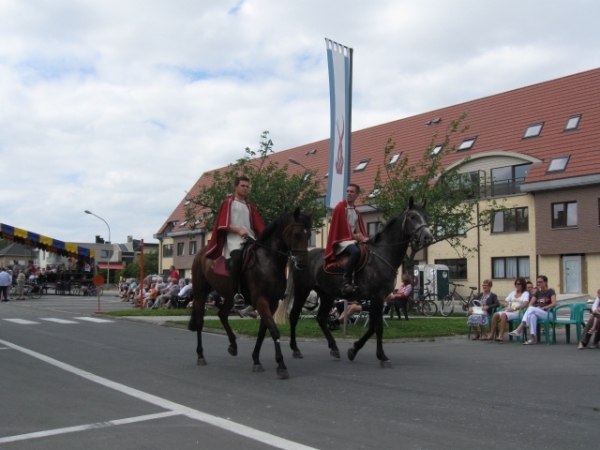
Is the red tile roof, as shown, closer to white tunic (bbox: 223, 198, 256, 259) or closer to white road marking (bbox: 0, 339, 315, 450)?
white tunic (bbox: 223, 198, 256, 259)

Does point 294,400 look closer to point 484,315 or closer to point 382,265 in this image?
point 382,265

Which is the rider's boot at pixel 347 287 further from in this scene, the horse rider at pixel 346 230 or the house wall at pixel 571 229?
the house wall at pixel 571 229

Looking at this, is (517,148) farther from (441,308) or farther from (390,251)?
(390,251)

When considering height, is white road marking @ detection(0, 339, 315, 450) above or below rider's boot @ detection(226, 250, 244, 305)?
below

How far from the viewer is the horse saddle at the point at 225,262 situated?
10.1 m

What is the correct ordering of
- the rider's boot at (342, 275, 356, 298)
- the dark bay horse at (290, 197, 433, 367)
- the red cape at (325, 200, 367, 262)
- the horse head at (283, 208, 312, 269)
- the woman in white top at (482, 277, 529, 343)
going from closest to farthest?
the horse head at (283, 208, 312, 269) < the dark bay horse at (290, 197, 433, 367) < the rider's boot at (342, 275, 356, 298) < the red cape at (325, 200, 367, 262) < the woman in white top at (482, 277, 529, 343)

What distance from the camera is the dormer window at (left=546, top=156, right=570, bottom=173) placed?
127ft

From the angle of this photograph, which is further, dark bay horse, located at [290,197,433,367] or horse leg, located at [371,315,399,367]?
dark bay horse, located at [290,197,433,367]

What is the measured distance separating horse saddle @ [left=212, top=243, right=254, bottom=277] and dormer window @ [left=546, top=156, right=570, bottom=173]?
104 ft

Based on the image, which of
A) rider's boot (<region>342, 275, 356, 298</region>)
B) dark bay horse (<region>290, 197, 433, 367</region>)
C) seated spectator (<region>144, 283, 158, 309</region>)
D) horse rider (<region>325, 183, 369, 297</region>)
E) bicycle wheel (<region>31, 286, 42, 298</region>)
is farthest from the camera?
bicycle wheel (<region>31, 286, 42, 298</region>)

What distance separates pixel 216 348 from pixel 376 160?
39.8 metres

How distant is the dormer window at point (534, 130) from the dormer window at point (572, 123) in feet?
5.59

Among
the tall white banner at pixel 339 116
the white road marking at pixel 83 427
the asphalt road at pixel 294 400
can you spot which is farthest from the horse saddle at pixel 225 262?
the tall white banner at pixel 339 116

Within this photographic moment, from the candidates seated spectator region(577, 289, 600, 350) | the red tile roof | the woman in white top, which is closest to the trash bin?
the red tile roof
